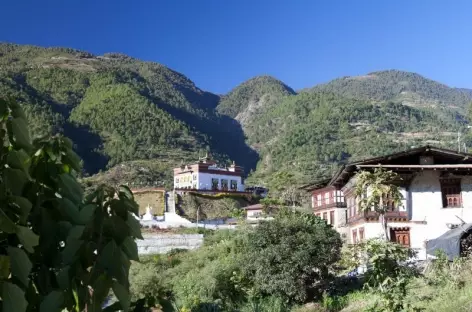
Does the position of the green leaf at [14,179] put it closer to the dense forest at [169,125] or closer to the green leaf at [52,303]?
the green leaf at [52,303]

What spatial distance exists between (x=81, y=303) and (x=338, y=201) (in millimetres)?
37700

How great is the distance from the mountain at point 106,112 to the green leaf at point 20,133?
310 feet

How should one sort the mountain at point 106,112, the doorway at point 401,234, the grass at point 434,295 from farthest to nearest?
the mountain at point 106,112 → the doorway at point 401,234 → the grass at point 434,295

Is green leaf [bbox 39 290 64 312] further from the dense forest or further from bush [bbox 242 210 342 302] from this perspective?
the dense forest

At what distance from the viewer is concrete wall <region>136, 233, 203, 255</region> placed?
38.6m

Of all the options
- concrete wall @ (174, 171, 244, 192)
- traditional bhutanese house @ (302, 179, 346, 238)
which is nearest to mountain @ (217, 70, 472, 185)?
concrete wall @ (174, 171, 244, 192)

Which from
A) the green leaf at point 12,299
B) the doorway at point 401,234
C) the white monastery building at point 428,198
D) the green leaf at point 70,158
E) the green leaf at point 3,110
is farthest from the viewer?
the doorway at point 401,234

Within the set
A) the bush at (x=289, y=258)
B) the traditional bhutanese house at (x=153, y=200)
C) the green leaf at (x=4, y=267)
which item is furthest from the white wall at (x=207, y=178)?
the green leaf at (x=4, y=267)

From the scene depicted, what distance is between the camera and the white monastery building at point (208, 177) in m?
70.6

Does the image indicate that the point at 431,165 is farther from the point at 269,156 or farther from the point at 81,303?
the point at 269,156

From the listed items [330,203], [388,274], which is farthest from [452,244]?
[330,203]

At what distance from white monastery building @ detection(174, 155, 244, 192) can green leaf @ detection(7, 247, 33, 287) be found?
224ft

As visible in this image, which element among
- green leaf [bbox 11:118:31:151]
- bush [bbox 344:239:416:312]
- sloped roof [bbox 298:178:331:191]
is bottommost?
bush [bbox 344:239:416:312]

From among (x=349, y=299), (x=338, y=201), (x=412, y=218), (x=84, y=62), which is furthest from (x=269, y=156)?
(x=349, y=299)
